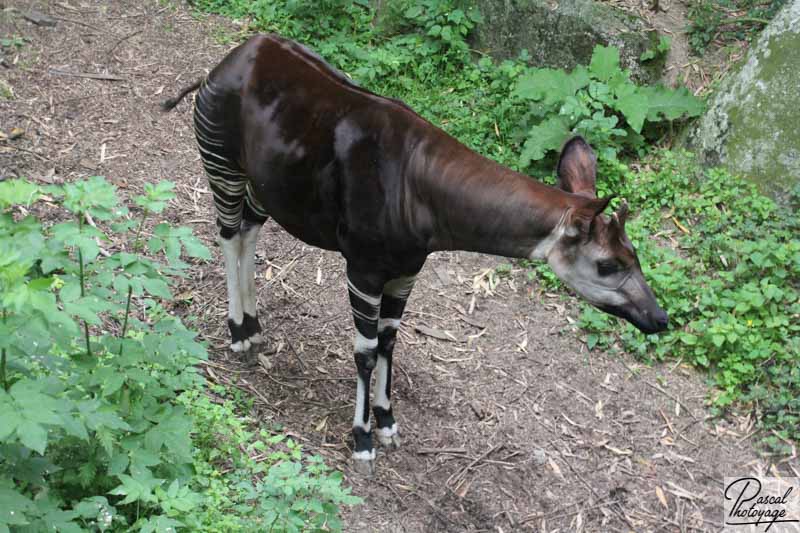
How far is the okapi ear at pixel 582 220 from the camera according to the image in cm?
336

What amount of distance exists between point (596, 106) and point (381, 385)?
2879mm

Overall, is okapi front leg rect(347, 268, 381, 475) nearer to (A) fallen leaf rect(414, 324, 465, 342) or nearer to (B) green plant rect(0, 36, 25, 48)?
(A) fallen leaf rect(414, 324, 465, 342)

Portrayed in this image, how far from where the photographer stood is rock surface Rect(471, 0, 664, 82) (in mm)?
6531

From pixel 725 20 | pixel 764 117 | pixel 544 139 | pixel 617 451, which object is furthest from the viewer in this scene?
pixel 725 20

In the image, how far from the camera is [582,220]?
3.36 m

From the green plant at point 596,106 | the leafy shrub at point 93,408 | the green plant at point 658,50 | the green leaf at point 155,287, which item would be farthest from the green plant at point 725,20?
the green leaf at point 155,287

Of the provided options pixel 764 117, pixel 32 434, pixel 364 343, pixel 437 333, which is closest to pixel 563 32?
pixel 764 117

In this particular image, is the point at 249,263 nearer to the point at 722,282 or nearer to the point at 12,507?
the point at 12,507

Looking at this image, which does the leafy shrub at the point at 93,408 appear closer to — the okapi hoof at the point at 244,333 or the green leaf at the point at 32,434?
the green leaf at the point at 32,434

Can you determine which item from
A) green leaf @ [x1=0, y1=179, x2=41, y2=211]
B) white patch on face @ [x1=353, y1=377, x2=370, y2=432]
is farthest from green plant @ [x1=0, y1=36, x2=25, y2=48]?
green leaf @ [x1=0, y1=179, x2=41, y2=211]

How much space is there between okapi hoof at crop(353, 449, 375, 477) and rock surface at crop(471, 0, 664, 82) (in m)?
3.92

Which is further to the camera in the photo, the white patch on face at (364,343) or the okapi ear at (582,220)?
the white patch on face at (364,343)

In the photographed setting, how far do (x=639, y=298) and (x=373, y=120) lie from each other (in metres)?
1.45
